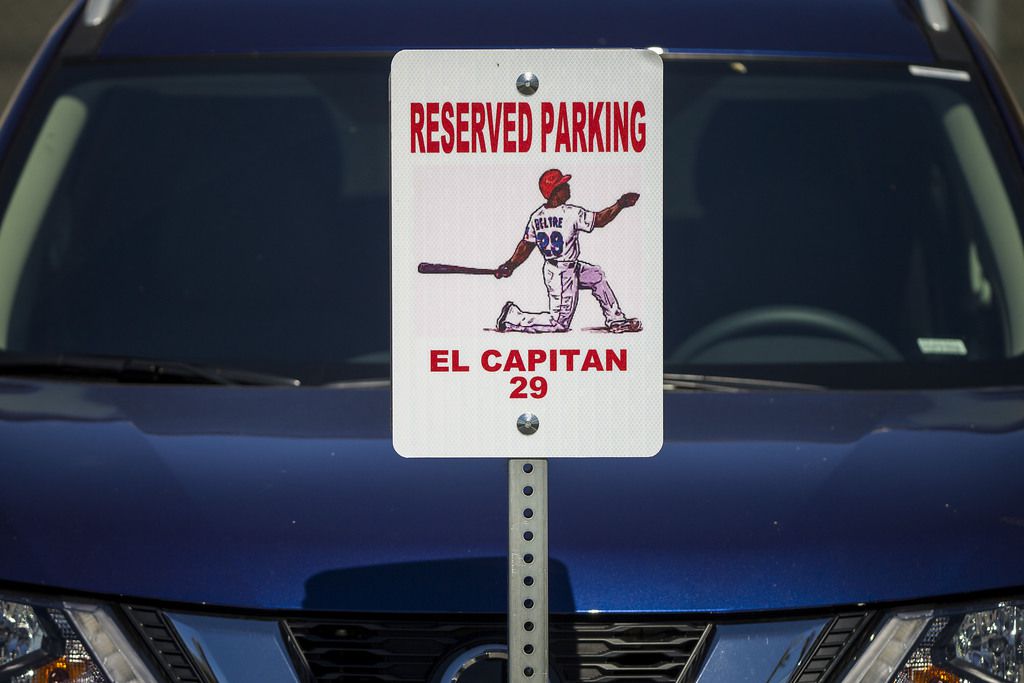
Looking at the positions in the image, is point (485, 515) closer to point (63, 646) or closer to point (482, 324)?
point (482, 324)

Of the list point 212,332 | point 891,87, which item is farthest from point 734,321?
point 212,332

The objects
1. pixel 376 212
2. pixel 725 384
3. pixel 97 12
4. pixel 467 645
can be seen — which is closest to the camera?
pixel 467 645

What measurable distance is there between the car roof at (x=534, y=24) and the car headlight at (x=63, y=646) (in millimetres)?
1404

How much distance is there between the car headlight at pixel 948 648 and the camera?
2.34 m

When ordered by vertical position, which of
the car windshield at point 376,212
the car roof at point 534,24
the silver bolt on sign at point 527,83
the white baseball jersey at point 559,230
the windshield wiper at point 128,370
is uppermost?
the car roof at point 534,24

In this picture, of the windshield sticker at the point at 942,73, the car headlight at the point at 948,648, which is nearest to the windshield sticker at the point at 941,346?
the windshield sticker at the point at 942,73

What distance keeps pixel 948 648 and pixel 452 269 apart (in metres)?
0.81

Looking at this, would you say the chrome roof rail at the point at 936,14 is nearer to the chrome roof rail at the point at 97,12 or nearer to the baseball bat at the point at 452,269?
the chrome roof rail at the point at 97,12

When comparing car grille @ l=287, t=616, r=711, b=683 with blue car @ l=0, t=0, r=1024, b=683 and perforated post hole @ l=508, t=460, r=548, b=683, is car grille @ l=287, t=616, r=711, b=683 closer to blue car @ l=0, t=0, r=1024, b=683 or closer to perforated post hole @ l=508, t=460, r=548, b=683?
blue car @ l=0, t=0, r=1024, b=683

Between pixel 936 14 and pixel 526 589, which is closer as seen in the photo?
pixel 526 589

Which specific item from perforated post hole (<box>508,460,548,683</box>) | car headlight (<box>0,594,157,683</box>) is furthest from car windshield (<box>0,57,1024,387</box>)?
perforated post hole (<box>508,460,548,683</box>)

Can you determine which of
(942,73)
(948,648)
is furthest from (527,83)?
(942,73)

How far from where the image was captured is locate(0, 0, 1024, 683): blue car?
7.64 ft

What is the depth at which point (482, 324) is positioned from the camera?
2127mm
